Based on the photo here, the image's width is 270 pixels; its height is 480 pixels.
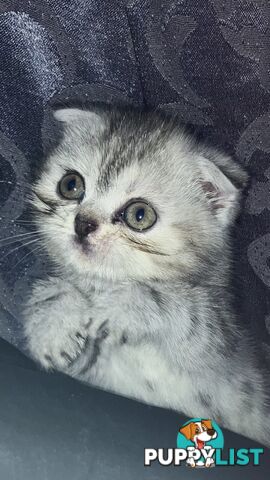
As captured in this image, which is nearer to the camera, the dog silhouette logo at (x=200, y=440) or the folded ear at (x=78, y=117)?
the dog silhouette logo at (x=200, y=440)

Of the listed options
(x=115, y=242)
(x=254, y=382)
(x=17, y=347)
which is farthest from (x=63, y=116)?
(x=254, y=382)

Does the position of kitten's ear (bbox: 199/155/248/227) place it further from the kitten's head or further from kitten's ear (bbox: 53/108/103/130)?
kitten's ear (bbox: 53/108/103/130)

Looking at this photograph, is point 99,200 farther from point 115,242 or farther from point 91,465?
point 91,465

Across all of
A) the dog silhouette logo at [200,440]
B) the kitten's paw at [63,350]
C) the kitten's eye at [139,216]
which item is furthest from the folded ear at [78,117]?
the dog silhouette logo at [200,440]

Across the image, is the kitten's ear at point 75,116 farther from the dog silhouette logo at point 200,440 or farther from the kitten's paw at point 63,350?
the dog silhouette logo at point 200,440

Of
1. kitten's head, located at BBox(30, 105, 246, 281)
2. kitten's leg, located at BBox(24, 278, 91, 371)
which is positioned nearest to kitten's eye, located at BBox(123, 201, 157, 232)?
kitten's head, located at BBox(30, 105, 246, 281)
